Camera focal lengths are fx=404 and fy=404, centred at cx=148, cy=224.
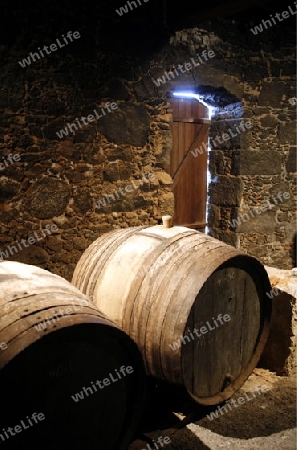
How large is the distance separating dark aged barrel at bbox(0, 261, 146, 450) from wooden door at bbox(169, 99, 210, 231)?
4.51 metres

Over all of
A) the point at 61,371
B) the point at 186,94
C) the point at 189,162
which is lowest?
the point at 61,371

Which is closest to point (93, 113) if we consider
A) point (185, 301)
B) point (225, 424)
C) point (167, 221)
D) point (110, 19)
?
point (110, 19)

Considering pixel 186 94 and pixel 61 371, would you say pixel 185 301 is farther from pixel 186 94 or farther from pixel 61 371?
pixel 186 94

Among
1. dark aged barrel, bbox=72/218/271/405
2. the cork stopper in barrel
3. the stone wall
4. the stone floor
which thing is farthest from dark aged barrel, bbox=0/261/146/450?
the stone wall

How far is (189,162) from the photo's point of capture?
21.1ft

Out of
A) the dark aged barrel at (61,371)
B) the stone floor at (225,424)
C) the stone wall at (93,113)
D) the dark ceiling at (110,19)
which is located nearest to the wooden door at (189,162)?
the stone wall at (93,113)

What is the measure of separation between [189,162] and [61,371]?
5110 mm

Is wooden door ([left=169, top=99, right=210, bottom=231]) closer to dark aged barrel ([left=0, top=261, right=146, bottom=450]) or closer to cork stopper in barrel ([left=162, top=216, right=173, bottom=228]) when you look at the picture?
cork stopper in barrel ([left=162, top=216, right=173, bottom=228])

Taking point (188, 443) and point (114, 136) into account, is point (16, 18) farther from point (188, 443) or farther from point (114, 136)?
point (188, 443)

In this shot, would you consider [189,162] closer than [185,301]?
No

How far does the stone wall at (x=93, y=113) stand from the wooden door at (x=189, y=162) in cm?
43

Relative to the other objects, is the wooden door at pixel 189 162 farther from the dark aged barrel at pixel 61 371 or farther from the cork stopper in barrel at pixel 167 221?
the dark aged barrel at pixel 61 371

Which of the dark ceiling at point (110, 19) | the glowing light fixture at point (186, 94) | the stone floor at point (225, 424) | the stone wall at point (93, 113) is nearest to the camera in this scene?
the stone floor at point (225, 424)

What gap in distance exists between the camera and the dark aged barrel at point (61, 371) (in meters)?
1.59
